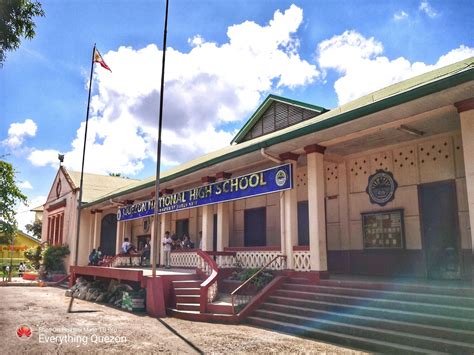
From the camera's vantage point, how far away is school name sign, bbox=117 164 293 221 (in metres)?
11.6

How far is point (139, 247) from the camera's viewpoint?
23.4m

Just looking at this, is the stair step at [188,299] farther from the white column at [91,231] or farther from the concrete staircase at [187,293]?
the white column at [91,231]

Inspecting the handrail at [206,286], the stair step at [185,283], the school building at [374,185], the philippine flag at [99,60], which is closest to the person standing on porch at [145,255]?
the school building at [374,185]

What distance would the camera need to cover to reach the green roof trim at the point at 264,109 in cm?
1581

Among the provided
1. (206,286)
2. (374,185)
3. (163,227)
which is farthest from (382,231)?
(163,227)

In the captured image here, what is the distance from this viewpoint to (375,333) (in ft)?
24.0

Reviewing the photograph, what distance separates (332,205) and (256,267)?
3.02 m

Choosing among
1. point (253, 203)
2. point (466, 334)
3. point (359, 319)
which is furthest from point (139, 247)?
point (466, 334)

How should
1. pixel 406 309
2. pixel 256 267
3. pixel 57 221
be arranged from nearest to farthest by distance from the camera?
pixel 406 309 → pixel 256 267 → pixel 57 221

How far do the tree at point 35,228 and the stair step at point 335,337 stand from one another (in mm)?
50856

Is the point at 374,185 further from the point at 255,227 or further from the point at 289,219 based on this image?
the point at 255,227

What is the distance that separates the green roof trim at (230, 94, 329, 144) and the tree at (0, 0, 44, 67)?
10.7 meters

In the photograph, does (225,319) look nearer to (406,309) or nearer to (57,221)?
(406,309)

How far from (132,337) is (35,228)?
51039mm
